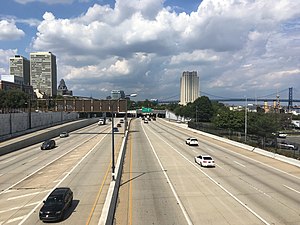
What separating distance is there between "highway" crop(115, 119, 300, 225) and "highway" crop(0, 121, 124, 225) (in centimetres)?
207

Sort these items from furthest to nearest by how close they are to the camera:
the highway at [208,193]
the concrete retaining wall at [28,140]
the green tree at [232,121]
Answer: the green tree at [232,121] < the concrete retaining wall at [28,140] < the highway at [208,193]

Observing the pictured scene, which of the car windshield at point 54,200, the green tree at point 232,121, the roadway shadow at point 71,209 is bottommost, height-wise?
the roadway shadow at point 71,209

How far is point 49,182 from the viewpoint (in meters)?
28.9

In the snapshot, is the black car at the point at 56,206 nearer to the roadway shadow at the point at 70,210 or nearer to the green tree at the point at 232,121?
the roadway shadow at the point at 70,210

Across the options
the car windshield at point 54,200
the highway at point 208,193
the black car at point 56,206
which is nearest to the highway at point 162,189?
the highway at point 208,193

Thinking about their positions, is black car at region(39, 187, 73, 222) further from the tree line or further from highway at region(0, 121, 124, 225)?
the tree line

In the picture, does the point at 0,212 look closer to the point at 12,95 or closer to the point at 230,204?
the point at 230,204

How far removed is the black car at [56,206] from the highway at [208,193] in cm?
320

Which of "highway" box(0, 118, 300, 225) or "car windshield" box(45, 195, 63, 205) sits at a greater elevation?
"car windshield" box(45, 195, 63, 205)

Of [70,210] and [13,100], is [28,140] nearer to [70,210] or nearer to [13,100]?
[70,210]

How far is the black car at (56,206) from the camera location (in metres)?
17.8

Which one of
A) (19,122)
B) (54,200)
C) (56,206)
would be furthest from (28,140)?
(56,206)

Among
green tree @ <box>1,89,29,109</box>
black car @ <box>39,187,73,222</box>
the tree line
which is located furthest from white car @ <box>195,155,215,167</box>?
green tree @ <box>1,89,29,109</box>

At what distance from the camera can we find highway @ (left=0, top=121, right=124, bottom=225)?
1967cm
